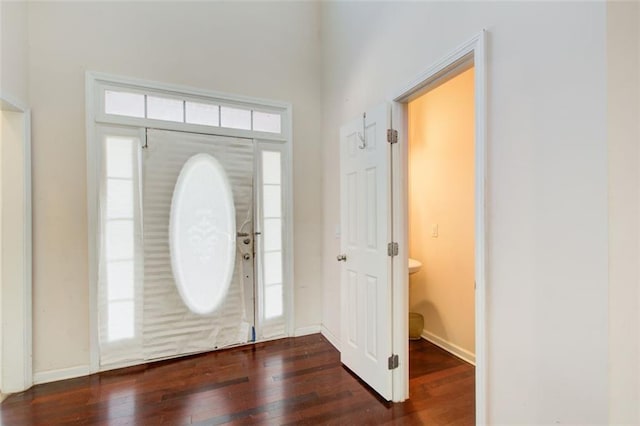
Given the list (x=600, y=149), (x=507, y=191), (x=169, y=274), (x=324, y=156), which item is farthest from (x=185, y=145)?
(x=600, y=149)

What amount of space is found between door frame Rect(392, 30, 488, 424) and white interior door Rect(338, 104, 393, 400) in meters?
0.07

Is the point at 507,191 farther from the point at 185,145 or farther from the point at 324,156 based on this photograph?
the point at 185,145

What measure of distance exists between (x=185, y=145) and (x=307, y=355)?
2.29 meters

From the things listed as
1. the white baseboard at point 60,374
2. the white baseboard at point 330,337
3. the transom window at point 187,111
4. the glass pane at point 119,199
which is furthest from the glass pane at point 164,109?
the white baseboard at point 330,337

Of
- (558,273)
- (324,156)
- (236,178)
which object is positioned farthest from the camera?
(324,156)

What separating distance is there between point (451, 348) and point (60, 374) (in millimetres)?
3349

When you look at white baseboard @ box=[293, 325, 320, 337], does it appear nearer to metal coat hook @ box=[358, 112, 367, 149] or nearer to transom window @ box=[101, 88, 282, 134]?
metal coat hook @ box=[358, 112, 367, 149]

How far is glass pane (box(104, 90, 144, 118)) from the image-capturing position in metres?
2.42

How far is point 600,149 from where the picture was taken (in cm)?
96

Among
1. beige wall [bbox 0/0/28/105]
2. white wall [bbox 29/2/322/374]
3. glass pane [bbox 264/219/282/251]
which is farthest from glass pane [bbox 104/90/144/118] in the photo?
glass pane [bbox 264/219/282/251]

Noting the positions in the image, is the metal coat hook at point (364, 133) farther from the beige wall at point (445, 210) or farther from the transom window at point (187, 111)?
the transom window at point (187, 111)

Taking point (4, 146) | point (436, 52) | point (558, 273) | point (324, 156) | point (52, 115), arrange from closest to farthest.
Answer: point (558, 273) < point (436, 52) < point (4, 146) < point (52, 115) < point (324, 156)

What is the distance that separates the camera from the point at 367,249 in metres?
2.13

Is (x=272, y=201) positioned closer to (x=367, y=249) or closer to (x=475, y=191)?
(x=367, y=249)
